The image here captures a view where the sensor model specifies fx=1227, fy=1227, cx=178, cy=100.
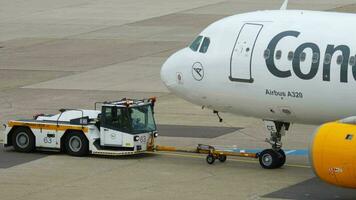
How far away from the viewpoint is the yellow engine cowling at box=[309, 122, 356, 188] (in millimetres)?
27844

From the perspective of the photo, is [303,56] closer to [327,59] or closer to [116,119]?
[327,59]

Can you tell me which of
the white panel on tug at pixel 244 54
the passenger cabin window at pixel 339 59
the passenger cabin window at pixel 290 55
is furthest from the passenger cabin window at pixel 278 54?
the passenger cabin window at pixel 339 59

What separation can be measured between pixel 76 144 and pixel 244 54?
226 inches

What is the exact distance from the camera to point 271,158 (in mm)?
33250

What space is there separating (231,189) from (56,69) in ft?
77.2

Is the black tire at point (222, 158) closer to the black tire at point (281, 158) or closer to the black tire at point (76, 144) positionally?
the black tire at point (281, 158)

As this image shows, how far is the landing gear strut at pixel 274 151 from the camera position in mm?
33281

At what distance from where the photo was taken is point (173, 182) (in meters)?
31.6

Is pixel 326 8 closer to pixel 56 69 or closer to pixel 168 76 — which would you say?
pixel 56 69

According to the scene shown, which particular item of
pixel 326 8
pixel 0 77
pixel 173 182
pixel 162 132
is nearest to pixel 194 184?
pixel 173 182

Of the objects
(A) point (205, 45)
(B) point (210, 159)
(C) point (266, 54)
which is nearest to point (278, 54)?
(C) point (266, 54)

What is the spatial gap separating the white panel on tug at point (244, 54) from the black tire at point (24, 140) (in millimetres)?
6505

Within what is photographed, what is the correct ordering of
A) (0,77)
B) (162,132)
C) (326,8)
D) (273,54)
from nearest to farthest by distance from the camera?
(273,54) < (162,132) < (0,77) < (326,8)

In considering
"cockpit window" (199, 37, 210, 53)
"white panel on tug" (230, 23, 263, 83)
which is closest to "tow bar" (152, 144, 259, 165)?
"white panel on tug" (230, 23, 263, 83)
